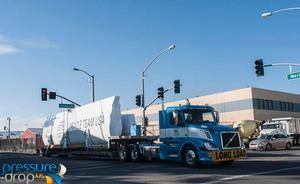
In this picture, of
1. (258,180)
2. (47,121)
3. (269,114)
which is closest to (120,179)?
(258,180)

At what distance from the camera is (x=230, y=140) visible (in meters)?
20.0

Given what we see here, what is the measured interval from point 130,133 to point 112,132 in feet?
3.61

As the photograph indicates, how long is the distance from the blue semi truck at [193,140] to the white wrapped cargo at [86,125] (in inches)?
122

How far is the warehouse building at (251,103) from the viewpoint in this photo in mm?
69500

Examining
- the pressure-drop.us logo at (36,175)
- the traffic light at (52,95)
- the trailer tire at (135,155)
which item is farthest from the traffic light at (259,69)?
the traffic light at (52,95)

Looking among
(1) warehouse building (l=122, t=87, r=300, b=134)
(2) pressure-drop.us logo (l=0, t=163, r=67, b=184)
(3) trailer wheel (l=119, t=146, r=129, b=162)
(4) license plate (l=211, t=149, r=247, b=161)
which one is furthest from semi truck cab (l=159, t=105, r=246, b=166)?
(1) warehouse building (l=122, t=87, r=300, b=134)

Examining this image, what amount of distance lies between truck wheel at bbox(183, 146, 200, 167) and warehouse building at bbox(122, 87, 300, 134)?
46.3 metres

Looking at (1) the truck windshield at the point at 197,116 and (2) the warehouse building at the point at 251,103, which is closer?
(1) the truck windshield at the point at 197,116

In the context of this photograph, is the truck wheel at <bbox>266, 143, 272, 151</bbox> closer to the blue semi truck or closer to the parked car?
the parked car

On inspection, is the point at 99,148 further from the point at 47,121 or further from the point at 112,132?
the point at 47,121

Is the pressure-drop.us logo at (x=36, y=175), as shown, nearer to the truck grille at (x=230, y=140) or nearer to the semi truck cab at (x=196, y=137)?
the semi truck cab at (x=196, y=137)

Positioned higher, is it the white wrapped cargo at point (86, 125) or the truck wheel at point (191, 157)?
→ the white wrapped cargo at point (86, 125)

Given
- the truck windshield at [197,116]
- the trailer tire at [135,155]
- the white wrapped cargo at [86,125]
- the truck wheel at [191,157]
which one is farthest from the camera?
the white wrapped cargo at [86,125]

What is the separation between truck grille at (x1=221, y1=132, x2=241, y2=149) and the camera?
779 inches
